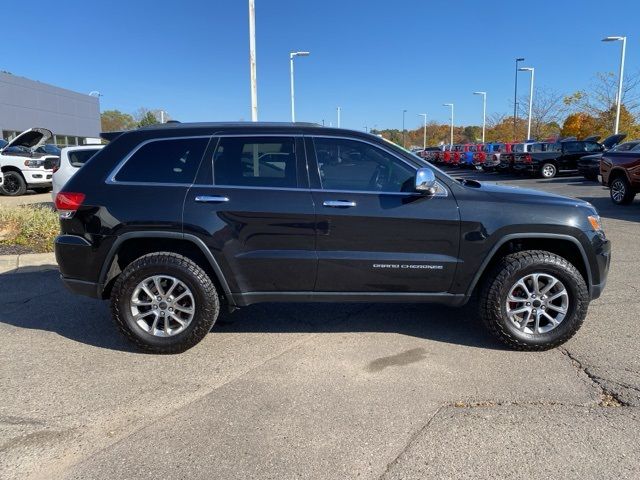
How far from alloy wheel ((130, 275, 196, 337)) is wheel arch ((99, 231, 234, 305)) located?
0.82 feet

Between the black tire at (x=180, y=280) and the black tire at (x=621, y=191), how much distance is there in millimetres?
11849

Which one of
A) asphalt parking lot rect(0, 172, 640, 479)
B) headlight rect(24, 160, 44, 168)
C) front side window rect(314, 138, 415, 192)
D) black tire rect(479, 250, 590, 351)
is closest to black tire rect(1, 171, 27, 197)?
headlight rect(24, 160, 44, 168)

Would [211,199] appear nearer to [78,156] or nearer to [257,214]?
[257,214]

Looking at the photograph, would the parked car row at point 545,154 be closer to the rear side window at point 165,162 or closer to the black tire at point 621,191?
the black tire at point 621,191

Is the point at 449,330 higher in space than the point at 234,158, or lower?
lower

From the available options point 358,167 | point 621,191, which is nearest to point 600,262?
point 358,167

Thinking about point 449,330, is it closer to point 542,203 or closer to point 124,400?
point 542,203

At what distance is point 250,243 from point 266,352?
916 millimetres

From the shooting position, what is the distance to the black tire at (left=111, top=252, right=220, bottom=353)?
399cm

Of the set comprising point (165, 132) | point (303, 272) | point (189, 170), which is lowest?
point (303, 272)

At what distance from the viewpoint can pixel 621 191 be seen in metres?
12.5

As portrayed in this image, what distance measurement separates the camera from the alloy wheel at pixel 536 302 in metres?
4.06

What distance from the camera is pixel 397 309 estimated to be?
5.18 m

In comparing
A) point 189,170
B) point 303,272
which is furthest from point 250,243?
point 189,170
